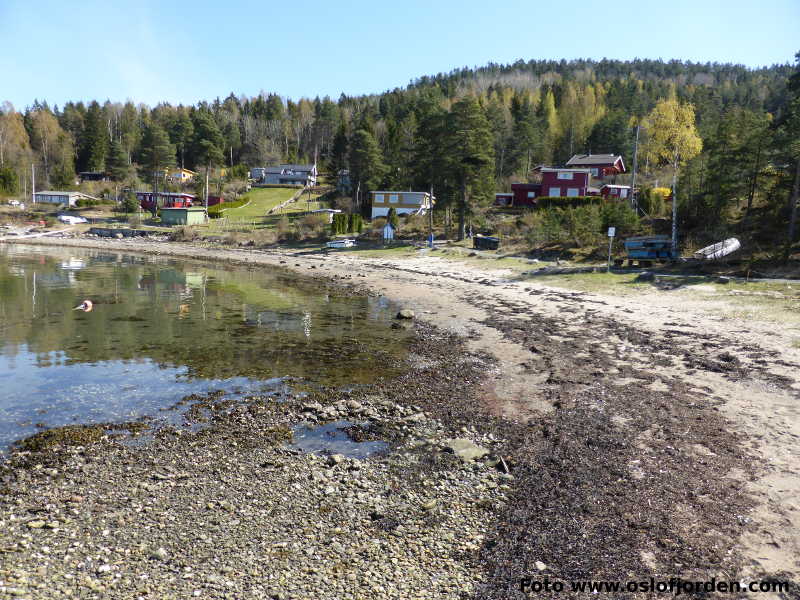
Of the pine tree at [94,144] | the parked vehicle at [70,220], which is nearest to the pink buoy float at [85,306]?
the parked vehicle at [70,220]

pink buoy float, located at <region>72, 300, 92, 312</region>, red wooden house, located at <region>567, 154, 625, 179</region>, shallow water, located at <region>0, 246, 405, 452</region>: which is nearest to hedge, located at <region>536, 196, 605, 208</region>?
red wooden house, located at <region>567, 154, 625, 179</region>

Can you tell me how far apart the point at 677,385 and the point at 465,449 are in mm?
7237

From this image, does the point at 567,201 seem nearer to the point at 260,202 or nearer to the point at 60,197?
the point at 260,202

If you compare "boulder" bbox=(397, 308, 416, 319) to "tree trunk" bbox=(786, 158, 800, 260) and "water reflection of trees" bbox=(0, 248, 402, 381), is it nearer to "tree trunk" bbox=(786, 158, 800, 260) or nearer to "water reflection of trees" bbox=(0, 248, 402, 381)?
"water reflection of trees" bbox=(0, 248, 402, 381)

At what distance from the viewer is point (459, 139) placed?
52.4 meters

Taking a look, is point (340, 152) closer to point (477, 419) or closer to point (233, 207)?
point (233, 207)

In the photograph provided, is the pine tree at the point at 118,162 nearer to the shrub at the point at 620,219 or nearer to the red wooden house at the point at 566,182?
the red wooden house at the point at 566,182

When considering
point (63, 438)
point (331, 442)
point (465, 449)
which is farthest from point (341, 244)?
point (465, 449)

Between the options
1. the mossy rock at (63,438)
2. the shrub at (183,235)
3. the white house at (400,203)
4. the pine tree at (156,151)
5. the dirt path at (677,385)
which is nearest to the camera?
the dirt path at (677,385)

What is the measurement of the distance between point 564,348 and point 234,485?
13.3 meters

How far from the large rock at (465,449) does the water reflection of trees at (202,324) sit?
5734mm

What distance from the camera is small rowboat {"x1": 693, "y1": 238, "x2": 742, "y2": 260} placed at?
3381 centimetres

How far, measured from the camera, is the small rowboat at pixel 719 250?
33.8 meters

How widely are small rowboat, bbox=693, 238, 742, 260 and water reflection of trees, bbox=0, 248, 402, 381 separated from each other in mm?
22118
